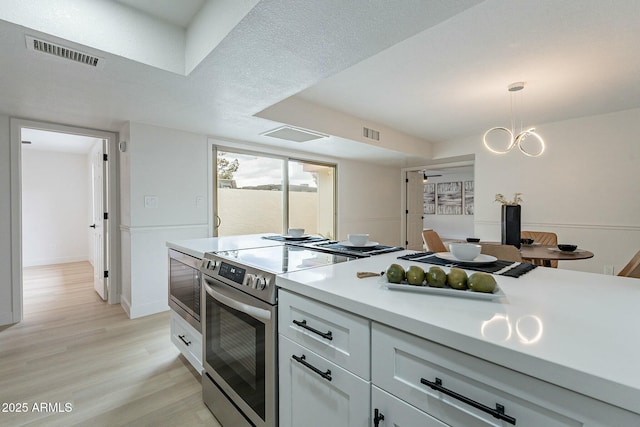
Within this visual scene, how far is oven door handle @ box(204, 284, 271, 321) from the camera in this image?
1192 millimetres

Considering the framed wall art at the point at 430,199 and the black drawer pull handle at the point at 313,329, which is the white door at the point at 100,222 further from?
the framed wall art at the point at 430,199

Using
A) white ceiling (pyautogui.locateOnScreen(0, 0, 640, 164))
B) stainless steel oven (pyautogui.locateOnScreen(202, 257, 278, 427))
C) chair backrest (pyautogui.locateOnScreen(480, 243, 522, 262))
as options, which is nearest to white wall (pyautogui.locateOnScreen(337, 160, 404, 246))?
white ceiling (pyautogui.locateOnScreen(0, 0, 640, 164))

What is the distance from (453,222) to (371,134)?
20.8 ft

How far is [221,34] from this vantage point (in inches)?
62.4

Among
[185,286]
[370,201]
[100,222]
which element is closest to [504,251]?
[185,286]

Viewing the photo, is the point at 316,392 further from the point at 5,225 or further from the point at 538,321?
the point at 5,225

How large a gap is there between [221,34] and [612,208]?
4980 mm

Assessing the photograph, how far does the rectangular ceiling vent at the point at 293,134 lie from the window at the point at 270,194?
72 cm

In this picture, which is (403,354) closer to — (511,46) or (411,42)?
(411,42)

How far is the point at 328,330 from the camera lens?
96cm

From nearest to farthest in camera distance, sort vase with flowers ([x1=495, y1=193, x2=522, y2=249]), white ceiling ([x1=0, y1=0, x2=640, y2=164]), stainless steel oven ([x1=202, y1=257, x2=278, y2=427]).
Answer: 1. stainless steel oven ([x1=202, y1=257, x2=278, y2=427])
2. white ceiling ([x1=0, y1=0, x2=640, y2=164])
3. vase with flowers ([x1=495, y1=193, x2=522, y2=249])

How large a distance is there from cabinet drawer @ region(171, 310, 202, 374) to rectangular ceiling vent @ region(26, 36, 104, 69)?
1816 mm

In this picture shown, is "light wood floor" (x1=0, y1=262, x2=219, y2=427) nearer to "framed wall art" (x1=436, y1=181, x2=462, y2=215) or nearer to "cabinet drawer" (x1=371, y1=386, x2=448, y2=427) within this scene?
"cabinet drawer" (x1=371, y1=386, x2=448, y2=427)

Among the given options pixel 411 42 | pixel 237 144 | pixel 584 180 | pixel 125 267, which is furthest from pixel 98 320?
pixel 584 180
